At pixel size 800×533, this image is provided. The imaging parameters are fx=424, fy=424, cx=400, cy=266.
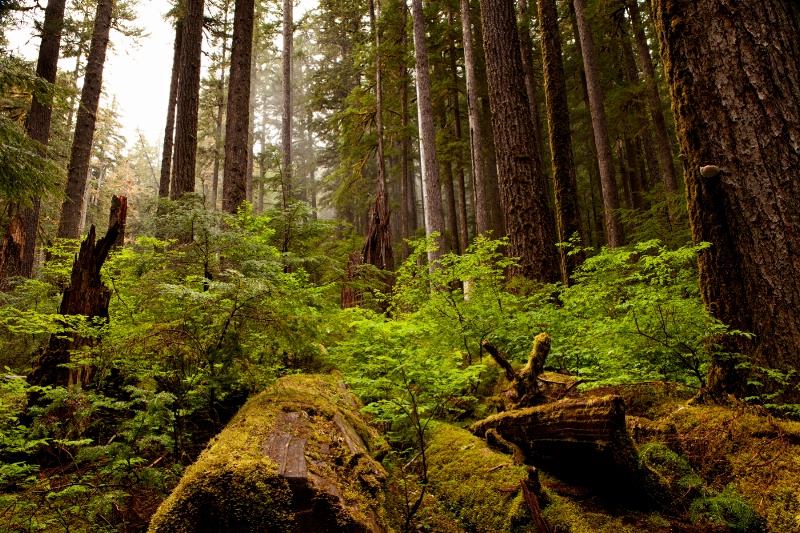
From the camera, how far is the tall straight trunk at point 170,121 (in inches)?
701

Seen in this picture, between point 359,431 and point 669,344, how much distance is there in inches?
112

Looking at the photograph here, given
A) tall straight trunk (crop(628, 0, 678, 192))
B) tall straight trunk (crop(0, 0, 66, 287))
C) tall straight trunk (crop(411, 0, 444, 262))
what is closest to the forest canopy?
tall straight trunk (crop(411, 0, 444, 262))

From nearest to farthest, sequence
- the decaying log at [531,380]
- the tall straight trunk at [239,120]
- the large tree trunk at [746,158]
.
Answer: the large tree trunk at [746,158], the decaying log at [531,380], the tall straight trunk at [239,120]

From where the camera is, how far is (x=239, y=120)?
10547mm

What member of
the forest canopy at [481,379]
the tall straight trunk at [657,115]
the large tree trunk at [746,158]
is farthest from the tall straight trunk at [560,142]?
the tall straight trunk at [657,115]

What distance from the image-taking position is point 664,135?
1449cm

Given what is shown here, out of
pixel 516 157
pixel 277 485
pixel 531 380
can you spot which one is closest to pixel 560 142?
pixel 516 157

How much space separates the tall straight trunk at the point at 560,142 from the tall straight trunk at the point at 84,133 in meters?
12.5

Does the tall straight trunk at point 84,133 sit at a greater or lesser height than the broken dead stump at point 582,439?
greater

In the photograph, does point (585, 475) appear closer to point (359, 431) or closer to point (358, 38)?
point (359, 431)

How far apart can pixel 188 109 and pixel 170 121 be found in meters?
9.66

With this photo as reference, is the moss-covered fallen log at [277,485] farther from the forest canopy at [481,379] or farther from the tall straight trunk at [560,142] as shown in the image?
the tall straight trunk at [560,142]

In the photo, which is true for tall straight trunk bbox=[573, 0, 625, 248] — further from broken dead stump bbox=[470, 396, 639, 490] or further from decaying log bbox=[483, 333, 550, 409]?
broken dead stump bbox=[470, 396, 639, 490]

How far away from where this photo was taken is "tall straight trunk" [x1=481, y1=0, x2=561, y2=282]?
775 cm
